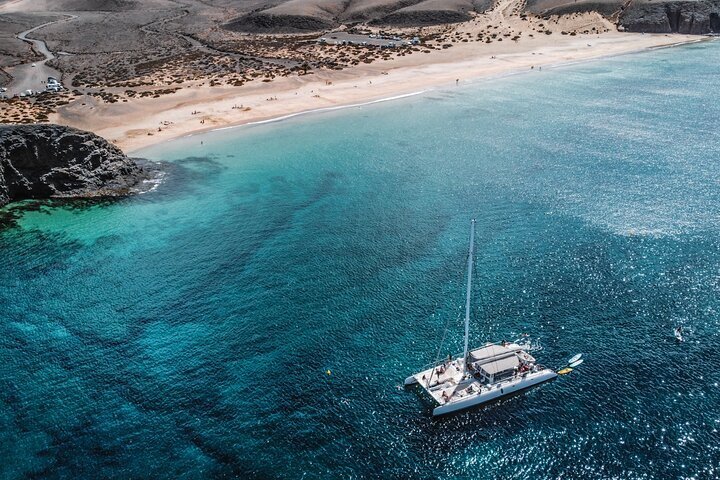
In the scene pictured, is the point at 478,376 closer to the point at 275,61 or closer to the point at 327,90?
the point at 327,90

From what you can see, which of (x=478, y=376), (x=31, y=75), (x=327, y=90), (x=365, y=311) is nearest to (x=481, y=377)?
(x=478, y=376)

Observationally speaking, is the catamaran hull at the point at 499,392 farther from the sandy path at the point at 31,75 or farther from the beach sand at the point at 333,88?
the sandy path at the point at 31,75

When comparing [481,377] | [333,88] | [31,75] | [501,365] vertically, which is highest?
[31,75]

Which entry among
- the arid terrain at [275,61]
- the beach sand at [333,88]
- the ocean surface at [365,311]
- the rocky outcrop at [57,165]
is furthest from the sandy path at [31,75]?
the ocean surface at [365,311]

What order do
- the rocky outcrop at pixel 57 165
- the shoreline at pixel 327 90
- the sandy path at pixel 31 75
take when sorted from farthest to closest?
the sandy path at pixel 31 75
the shoreline at pixel 327 90
the rocky outcrop at pixel 57 165

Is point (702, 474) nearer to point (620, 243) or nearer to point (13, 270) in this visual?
point (620, 243)

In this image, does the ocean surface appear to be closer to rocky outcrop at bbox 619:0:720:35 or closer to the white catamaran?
the white catamaran

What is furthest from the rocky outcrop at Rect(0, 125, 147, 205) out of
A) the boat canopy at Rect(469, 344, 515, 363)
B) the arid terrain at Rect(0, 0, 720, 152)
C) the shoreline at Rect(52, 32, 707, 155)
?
the boat canopy at Rect(469, 344, 515, 363)

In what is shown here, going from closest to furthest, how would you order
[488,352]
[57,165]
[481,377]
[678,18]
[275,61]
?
1. [481,377]
2. [488,352]
3. [57,165]
4. [275,61]
5. [678,18]

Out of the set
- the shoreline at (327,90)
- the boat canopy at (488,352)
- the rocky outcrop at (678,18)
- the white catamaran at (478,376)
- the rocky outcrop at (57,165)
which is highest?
the rocky outcrop at (678,18)
